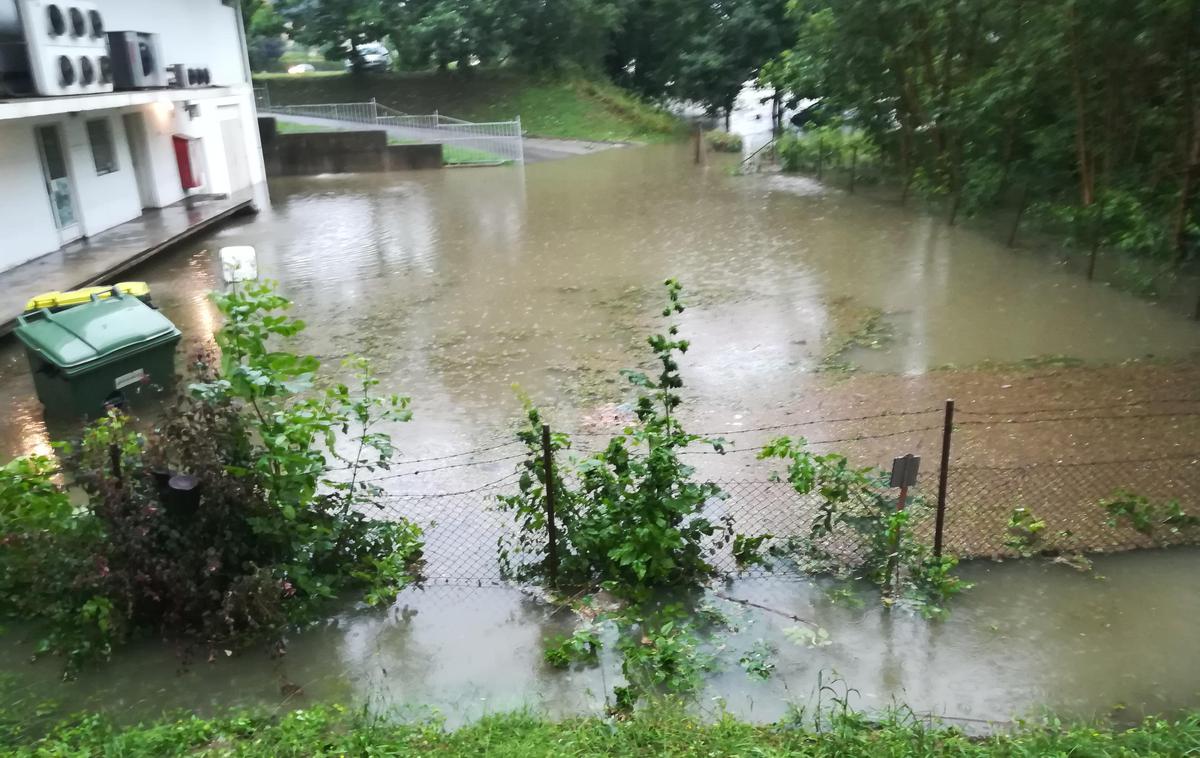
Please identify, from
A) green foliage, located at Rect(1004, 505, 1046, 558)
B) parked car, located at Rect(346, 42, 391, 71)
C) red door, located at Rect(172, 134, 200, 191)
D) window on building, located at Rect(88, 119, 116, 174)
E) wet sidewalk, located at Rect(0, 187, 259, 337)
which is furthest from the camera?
parked car, located at Rect(346, 42, 391, 71)

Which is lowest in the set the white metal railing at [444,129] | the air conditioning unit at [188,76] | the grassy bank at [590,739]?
the grassy bank at [590,739]

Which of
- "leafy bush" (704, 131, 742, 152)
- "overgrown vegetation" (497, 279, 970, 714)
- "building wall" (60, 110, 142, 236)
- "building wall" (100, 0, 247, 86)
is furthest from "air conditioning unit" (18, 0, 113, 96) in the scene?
"leafy bush" (704, 131, 742, 152)

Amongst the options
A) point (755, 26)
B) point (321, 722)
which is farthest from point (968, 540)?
point (755, 26)

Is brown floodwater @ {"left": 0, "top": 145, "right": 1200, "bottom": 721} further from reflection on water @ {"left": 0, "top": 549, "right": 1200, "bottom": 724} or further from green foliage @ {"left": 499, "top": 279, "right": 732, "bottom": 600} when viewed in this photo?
green foliage @ {"left": 499, "top": 279, "right": 732, "bottom": 600}

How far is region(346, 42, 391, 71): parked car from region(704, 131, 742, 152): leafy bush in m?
15.8

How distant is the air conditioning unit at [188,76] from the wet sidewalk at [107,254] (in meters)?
2.52

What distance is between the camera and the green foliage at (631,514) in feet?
18.6

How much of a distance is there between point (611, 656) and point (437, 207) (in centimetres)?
1758

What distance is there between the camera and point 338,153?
28.3 meters

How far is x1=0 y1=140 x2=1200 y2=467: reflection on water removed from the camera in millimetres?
9852

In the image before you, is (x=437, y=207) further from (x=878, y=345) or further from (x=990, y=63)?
(x=878, y=345)

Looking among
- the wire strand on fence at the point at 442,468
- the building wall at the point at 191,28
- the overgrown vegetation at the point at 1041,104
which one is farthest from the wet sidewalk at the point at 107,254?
the overgrown vegetation at the point at 1041,104

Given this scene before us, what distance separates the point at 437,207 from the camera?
2136 cm

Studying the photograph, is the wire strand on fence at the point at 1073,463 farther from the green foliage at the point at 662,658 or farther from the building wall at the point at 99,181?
the building wall at the point at 99,181
